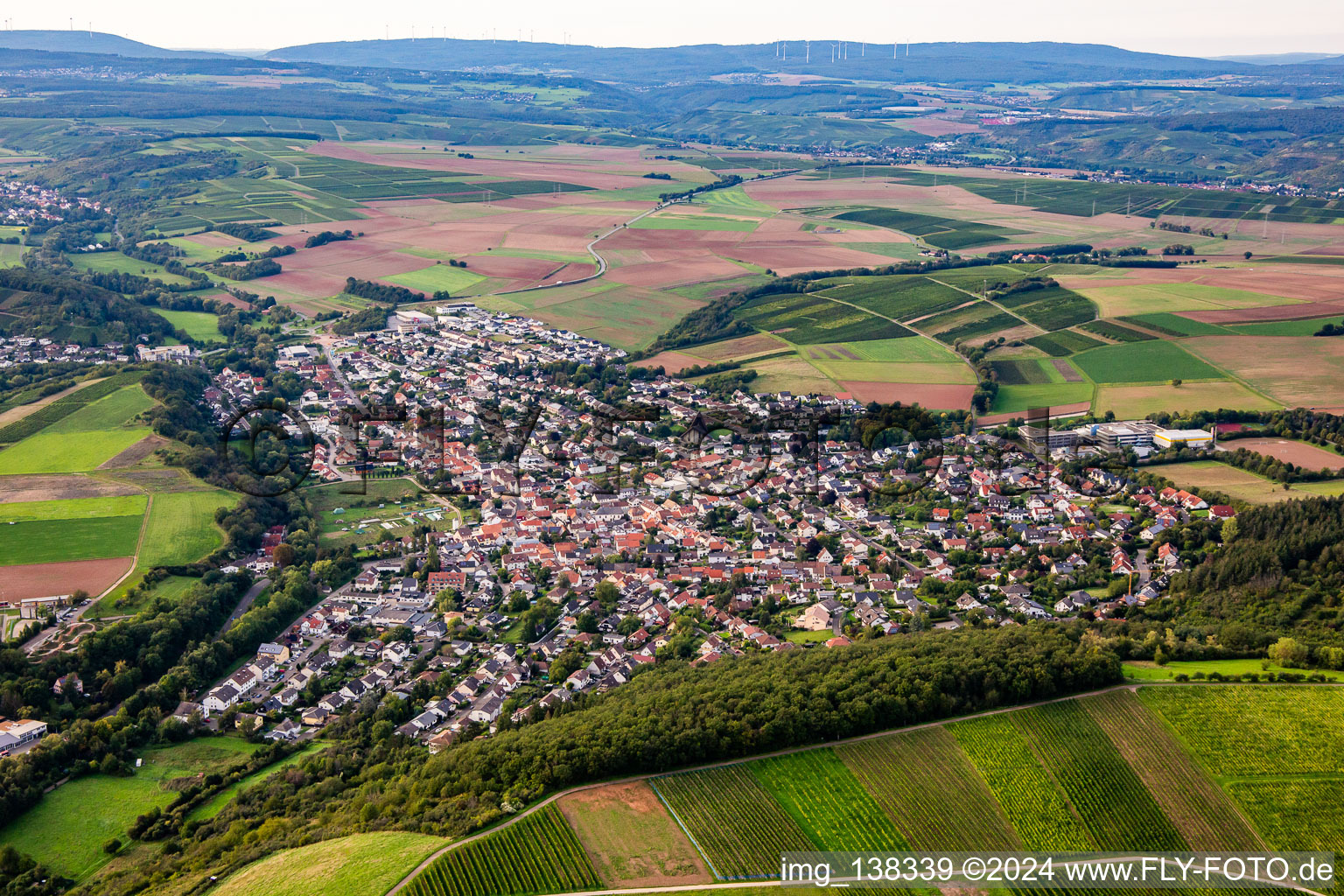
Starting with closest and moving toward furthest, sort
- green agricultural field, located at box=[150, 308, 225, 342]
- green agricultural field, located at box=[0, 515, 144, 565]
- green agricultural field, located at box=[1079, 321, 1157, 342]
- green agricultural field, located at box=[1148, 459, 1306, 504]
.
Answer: green agricultural field, located at box=[0, 515, 144, 565]
green agricultural field, located at box=[1148, 459, 1306, 504]
green agricultural field, located at box=[1079, 321, 1157, 342]
green agricultural field, located at box=[150, 308, 225, 342]

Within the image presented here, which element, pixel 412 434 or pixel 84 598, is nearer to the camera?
pixel 84 598

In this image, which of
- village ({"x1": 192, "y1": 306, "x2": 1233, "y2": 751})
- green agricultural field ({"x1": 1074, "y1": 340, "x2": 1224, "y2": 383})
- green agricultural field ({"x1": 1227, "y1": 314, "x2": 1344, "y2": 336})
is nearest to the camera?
village ({"x1": 192, "y1": 306, "x2": 1233, "y2": 751})

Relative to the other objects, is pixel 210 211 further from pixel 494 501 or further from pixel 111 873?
pixel 111 873

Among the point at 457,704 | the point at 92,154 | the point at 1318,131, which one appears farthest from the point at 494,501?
the point at 1318,131

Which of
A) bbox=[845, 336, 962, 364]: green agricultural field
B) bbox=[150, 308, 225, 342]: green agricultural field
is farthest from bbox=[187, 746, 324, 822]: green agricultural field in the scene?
bbox=[150, 308, 225, 342]: green agricultural field

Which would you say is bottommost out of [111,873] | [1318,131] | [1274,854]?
[111,873]

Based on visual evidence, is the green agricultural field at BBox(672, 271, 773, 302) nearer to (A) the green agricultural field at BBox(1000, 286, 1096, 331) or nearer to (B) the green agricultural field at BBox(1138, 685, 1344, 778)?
(A) the green agricultural field at BBox(1000, 286, 1096, 331)
